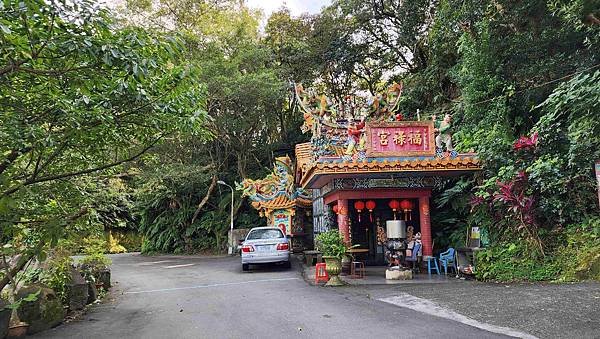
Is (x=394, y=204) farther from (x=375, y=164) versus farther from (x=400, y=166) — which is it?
(x=375, y=164)

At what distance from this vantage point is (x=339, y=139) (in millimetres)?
12820

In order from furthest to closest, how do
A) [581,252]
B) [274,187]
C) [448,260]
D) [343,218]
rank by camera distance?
[274,187]
[343,218]
[448,260]
[581,252]

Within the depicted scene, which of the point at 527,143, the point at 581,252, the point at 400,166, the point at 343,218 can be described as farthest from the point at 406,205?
the point at 581,252

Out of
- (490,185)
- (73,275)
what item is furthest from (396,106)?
(73,275)

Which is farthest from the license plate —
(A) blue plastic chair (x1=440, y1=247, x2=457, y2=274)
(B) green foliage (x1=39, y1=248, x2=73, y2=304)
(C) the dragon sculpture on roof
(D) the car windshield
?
(C) the dragon sculpture on roof

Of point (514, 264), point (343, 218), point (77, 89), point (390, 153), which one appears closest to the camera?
point (77, 89)

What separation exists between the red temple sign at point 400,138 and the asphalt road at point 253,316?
150 inches

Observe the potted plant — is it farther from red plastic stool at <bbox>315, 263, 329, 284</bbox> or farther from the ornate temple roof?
the ornate temple roof

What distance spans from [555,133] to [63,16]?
367 inches

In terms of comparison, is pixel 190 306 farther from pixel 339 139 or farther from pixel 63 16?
pixel 339 139

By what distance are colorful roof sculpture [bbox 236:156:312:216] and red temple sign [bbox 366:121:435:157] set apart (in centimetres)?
803

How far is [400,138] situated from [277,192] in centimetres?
879

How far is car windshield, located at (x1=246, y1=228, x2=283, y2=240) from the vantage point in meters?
13.7

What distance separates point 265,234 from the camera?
1393cm
